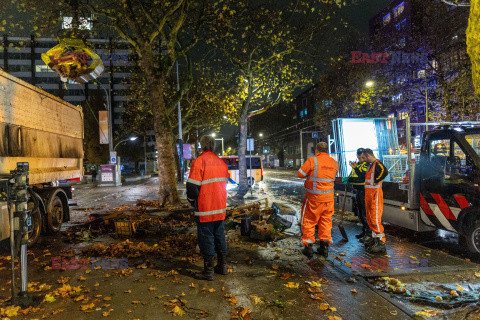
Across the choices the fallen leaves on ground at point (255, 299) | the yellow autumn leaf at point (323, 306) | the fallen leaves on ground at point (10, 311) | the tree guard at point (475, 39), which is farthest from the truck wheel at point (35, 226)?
the tree guard at point (475, 39)

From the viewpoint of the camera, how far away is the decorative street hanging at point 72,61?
27.3ft

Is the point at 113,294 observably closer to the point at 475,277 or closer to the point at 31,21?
the point at 475,277

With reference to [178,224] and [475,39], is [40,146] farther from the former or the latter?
[475,39]

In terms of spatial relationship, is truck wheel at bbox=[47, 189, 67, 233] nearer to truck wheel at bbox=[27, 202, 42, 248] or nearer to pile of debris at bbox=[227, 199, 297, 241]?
truck wheel at bbox=[27, 202, 42, 248]

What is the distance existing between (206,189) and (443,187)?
4687mm

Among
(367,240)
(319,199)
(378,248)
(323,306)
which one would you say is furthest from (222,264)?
(367,240)

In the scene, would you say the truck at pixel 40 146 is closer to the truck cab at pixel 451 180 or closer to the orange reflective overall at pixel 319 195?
the orange reflective overall at pixel 319 195

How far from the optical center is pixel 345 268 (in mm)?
4961

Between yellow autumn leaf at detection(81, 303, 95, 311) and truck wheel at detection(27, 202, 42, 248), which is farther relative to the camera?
truck wheel at detection(27, 202, 42, 248)

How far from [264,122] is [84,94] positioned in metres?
44.5

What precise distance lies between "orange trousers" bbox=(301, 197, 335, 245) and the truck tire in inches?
233

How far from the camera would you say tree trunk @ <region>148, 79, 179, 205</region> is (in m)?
11.3

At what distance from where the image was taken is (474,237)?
17.6ft

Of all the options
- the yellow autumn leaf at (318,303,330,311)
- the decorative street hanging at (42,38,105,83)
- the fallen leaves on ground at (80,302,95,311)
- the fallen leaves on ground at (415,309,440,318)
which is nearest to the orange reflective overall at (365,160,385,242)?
the fallen leaves on ground at (415,309,440,318)
